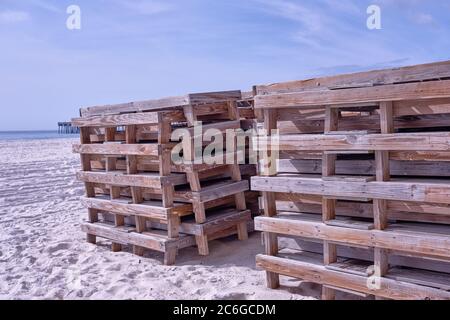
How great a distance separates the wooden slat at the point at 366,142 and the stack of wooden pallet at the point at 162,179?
143 cm

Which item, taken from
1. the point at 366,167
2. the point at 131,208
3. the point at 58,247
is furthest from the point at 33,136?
the point at 366,167

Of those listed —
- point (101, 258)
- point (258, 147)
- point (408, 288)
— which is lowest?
point (101, 258)

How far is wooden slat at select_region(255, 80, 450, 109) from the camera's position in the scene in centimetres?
308

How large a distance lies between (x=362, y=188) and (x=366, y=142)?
0.37 m

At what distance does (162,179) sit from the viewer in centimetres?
511

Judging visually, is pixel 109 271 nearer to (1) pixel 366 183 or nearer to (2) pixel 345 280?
(2) pixel 345 280

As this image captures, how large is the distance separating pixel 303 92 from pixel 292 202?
3.99ft

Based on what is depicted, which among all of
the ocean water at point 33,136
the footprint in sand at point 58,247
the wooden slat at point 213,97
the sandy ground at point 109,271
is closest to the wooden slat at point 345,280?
the sandy ground at point 109,271

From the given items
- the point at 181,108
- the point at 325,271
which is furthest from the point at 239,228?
the point at 325,271

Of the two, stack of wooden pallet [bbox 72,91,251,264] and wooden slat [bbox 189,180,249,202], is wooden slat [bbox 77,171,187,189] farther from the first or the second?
wooden slat [bbox 189,180,249,202]

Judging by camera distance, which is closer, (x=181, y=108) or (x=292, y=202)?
(x=292, y=202)

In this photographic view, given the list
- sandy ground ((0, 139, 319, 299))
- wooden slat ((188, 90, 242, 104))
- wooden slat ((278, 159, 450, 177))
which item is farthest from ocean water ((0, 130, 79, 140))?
wooden slat ((278, 159, 450, 177))

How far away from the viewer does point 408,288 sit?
3.27 m
